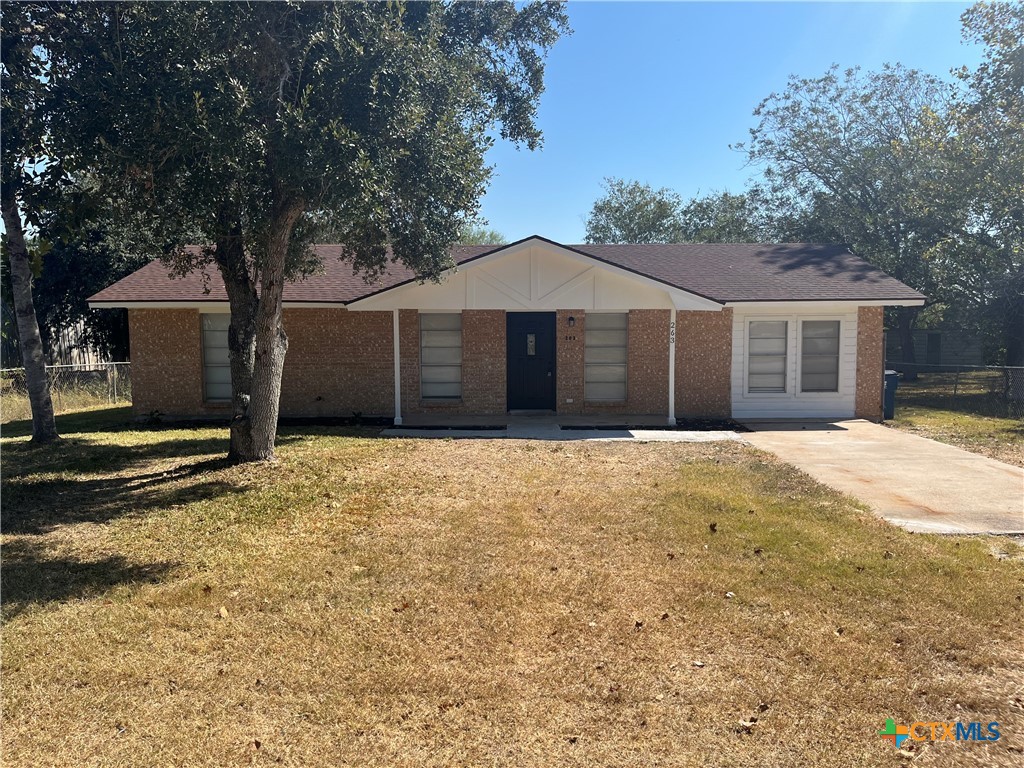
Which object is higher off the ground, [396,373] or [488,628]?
[396,373]

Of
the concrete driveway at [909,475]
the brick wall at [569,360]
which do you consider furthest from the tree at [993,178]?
the brick wall at [569,360]

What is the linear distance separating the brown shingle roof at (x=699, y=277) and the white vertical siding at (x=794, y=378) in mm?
483

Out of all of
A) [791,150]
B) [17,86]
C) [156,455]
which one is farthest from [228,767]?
[791,150]

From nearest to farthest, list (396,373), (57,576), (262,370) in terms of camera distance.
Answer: (57,576) → (262,370) → (396,373)

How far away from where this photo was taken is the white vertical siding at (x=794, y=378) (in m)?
14.6

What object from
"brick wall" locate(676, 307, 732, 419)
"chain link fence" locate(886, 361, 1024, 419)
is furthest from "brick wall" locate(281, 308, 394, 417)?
"chain link fence" locate(886, 361, 1024, 419)

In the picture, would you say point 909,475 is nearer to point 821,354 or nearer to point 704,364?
point 704,364

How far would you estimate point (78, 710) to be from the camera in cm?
358

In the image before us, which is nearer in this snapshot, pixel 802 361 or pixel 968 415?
pixel 802 361

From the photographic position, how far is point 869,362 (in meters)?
14.6

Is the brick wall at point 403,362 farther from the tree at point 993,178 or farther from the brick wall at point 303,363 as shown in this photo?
the tree at point 993,178

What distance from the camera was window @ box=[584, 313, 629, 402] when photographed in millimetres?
14641

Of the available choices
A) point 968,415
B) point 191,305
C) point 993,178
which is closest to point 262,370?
point 191,305

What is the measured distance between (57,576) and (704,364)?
12.2 metres
